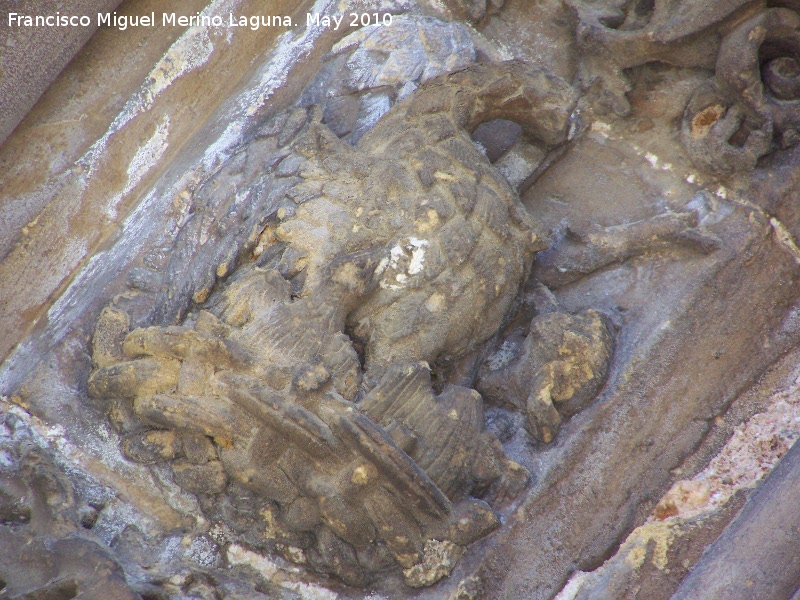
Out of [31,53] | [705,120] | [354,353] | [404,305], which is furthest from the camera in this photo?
[705,120]

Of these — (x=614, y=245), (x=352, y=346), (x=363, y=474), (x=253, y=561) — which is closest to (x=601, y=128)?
(x=614, y=245)

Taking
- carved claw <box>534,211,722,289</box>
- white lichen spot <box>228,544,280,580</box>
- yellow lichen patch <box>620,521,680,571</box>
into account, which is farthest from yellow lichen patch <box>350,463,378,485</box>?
carved claw <box>534,211,722,289</box>

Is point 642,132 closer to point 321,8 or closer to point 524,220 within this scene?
point 524,220

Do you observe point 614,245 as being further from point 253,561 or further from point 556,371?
point 253,561

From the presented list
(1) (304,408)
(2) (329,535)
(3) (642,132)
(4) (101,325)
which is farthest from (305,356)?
(3) (642,132)

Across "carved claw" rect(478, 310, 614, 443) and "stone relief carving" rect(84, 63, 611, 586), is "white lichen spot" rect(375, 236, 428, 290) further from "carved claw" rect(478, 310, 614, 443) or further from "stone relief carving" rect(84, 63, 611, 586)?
"carved claw" rect(478, 310, 614, 443)

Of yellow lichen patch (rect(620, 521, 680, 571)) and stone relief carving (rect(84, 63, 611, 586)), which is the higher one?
stone relief carving (rect(84, 63, 611, 586))

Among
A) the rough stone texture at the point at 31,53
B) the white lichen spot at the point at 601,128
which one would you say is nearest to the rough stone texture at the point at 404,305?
the white lichen spot at the point at 601,128

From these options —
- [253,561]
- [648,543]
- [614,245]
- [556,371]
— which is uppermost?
[614,245]
